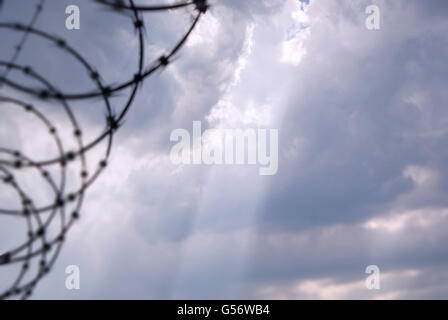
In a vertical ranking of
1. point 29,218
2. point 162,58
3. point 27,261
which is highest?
point 162,58

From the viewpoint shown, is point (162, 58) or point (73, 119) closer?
point (73, 119)
